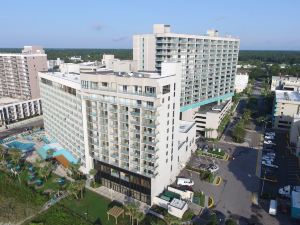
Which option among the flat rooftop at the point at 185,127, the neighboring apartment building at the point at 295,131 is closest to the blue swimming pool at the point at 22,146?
the flat rooftop at the point at 185,127

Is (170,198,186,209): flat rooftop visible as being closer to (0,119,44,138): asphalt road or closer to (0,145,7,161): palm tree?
(0,145,7,161): palm tree

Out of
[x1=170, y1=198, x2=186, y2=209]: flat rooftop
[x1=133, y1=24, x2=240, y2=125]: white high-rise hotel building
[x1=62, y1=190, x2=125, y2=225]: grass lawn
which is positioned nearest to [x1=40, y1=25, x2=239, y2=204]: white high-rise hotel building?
[x1=133, y1=24, x2=240, y2=125]: white high-rise hotel building

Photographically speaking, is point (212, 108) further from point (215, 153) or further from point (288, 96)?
point (288, 96)

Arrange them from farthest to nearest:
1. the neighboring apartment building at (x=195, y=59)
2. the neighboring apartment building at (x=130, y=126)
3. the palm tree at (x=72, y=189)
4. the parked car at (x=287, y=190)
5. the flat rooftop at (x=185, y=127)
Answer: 1. the neighboring apartment building at (x=195, y=59)
2. the flat rooftop at (x=185, y=127)
3. the parked car at (x=287, y=190)
4. the palm tree at (x=72, y=189)
5. the neighboring apartment building at (x=130, y=126)

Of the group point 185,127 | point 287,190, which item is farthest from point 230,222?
point 185,127

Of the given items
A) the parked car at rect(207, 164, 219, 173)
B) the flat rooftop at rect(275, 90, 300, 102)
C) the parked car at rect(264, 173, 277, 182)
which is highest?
the flat rooftop at rect(275, 90, 300, 102)

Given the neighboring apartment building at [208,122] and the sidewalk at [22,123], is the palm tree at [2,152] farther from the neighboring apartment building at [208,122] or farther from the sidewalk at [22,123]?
the neighboring apartment building at [208,122]
